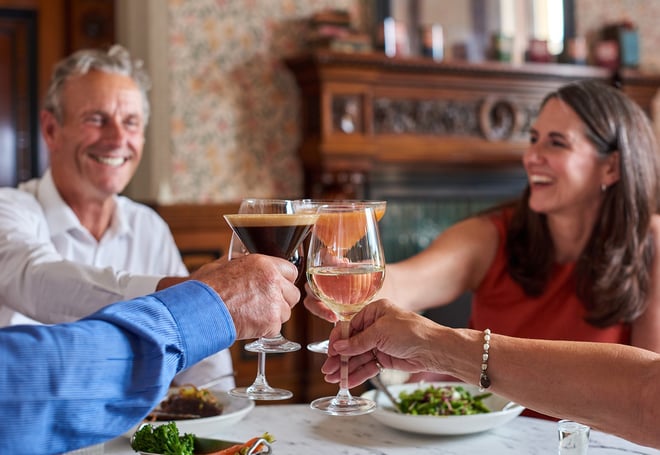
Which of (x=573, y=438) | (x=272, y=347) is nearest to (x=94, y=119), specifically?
(x=272, y=347)

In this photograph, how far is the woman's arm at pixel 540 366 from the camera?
130cm

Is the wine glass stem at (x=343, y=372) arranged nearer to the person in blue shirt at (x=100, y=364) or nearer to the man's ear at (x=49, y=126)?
the person in blue shirt at (x=100, y=364)

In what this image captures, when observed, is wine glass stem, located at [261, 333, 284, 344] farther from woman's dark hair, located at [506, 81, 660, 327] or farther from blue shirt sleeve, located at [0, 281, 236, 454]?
woman's dark hair, located at [506, 81, 660, 327]

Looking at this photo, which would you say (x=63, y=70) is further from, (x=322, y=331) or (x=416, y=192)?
(x=416, y=192)

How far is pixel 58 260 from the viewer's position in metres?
1.99

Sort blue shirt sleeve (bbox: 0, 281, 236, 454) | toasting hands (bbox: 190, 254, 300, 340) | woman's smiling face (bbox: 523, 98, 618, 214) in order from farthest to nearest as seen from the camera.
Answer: woman's smiling face (bbox: 523, 98, 618, 214), toasting hands (bbox: 190, 254, 300, 340), blue shirt sleeve (bbox: 0, 281, 236, 454)

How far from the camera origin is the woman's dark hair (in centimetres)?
229

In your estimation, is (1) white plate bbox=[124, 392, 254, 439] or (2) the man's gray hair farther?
(2) the man's gray hair

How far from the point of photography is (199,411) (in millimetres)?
1665

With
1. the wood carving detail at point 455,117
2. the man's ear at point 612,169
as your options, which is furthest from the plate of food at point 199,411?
the wood carving detail at point 455,117

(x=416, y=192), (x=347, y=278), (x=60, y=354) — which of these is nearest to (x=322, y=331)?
(x=416, y=192)

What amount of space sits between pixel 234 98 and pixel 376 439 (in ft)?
10.1

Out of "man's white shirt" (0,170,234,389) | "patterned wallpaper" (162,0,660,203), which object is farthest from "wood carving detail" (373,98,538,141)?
"man's white shirt" (0,170,234,389)

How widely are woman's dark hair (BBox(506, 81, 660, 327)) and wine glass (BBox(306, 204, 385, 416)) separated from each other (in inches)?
45.4
